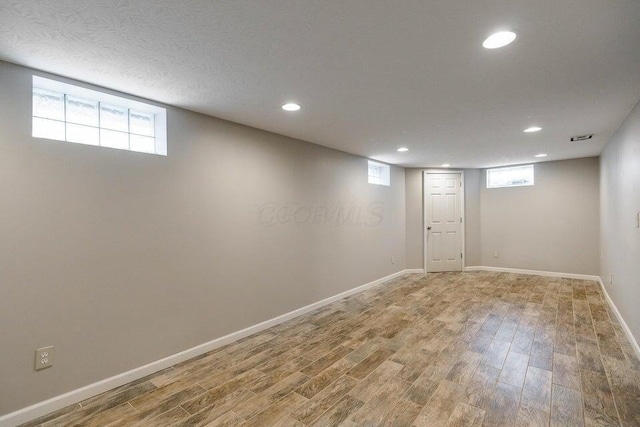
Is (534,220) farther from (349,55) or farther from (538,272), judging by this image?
(349,55)

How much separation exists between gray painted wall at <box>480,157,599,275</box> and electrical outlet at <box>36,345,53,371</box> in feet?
23.0

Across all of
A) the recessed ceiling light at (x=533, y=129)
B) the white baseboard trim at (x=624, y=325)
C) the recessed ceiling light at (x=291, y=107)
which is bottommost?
the white baseboard trim at (x=624, y=325)

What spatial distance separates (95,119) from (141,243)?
1028 mm

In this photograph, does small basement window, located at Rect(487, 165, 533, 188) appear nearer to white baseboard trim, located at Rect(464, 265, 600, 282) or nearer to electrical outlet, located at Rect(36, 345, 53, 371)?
white baseboard trim, located at Rect(464, 265, 600, 282)

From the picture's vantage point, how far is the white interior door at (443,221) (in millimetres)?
6492

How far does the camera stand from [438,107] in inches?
109

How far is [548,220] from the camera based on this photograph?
19.4 feet

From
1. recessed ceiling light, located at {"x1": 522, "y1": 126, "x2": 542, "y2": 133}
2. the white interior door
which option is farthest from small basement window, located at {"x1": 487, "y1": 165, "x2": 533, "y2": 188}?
recessed ceiling light, located at {"x1": 522, "y1": 126, "x2": 542, "y2": 133}

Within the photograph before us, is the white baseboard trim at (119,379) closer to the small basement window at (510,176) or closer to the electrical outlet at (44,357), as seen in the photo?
the electrical outlet at (44,357)

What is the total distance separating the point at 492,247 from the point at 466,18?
606 centimetres

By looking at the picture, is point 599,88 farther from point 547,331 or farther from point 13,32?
point 13,32

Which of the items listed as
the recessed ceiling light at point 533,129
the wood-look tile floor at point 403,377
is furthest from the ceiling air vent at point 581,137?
the wood-look tile floor at point 403,377

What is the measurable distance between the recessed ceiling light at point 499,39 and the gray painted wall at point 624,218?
2013 millimetres

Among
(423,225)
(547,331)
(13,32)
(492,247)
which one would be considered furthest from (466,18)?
(492,247)
